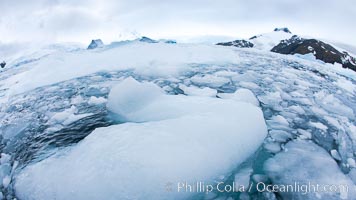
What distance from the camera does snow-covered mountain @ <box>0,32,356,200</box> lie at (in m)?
2.07

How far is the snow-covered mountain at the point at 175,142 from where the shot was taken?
6.79 feet

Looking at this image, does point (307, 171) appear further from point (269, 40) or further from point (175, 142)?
point (269, 40)

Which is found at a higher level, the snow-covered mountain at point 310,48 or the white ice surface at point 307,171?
the white ice surface at point 307,171

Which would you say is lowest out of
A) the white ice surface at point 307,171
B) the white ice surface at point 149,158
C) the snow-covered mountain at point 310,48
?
the snow-covered mountain at point 310,48

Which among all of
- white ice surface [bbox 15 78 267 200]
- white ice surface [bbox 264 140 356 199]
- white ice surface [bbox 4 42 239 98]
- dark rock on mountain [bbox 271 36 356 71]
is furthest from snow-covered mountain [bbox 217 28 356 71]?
white ice surface [bbox 15 78 267 200]

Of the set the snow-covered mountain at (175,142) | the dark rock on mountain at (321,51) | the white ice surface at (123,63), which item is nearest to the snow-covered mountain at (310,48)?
the dark rock on mountain at (321,51)

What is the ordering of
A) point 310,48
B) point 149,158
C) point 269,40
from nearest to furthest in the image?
point 149,158
point 310,48
point 269,40

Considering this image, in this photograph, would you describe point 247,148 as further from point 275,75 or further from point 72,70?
point 72,70

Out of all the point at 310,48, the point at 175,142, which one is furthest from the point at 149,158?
the point at 310,48

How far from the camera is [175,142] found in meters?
2.33

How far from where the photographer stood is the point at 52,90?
4801mm

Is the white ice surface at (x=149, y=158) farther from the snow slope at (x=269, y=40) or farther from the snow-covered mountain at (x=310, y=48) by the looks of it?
the snow slope at (x=269, y=40)

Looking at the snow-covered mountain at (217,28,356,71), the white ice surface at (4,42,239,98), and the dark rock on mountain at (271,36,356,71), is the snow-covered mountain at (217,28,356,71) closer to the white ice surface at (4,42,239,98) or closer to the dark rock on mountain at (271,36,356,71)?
the dark rock on mountain at (271,36,356,71)

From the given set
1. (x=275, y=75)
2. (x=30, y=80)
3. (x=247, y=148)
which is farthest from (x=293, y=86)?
(x=30, y=80)
